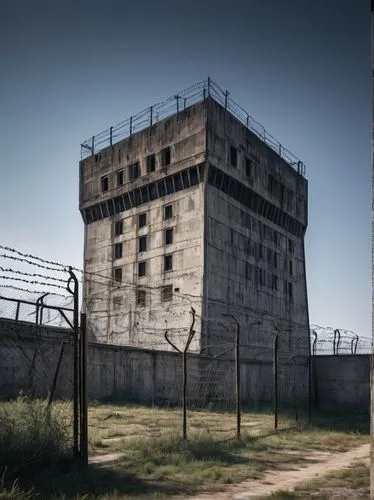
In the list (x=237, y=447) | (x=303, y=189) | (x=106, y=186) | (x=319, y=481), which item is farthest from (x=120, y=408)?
(x=303, y=189)

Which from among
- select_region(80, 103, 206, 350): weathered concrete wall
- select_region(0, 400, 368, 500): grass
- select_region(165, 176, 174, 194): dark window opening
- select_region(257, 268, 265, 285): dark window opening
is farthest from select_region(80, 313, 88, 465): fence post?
select_region(257, 268, 265, 285): dark window opening

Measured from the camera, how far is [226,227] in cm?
4394

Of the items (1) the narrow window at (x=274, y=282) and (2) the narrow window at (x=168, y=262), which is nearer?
(2) the narrow window at (x=168, y=262)

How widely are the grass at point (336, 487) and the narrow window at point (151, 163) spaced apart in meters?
37.7

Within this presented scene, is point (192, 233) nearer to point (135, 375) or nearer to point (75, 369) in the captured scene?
point (135, 375)

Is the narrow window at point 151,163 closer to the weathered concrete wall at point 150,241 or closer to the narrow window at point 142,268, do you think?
the weathered concrete wall at point 150,241

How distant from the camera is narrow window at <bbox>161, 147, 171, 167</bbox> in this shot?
4528 centimetres

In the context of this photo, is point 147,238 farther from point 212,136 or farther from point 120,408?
point 120,408

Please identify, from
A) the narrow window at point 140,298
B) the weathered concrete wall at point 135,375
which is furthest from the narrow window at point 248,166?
the weathered concrete wall at point 135,375

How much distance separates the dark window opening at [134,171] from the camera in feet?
156

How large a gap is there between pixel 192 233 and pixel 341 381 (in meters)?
16.4

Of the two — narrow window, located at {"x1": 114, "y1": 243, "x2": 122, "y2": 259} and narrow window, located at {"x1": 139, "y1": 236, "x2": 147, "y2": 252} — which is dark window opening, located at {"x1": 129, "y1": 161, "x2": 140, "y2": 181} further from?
narrow window, located at {"x1": 114, "y1": 243, "x2": 122, "y2": 259}

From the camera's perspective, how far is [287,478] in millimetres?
10672

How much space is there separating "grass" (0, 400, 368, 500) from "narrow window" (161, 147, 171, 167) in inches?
1172
